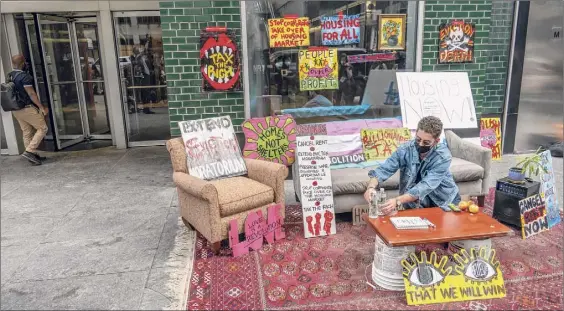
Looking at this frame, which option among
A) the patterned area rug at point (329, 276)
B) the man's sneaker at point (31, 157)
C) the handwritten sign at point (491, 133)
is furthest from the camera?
the man's sneaker at point (31, 157)

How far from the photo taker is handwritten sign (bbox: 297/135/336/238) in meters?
3.63

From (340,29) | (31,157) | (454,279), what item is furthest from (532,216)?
(31,157)

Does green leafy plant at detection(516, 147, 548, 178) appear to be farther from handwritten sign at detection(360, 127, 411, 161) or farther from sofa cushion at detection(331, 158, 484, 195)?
handwritten sign at detection(360, 127, 411, 161)

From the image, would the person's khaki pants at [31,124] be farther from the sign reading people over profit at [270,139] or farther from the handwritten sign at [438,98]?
the handwritten sign at [438,98]

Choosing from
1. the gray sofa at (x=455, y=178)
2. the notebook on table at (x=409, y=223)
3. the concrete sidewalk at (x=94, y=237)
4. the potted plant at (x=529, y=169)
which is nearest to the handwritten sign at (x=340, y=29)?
the gray sofa at (x=455, y=178)

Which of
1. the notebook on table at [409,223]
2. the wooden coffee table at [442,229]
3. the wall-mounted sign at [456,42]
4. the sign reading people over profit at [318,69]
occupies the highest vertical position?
the wall-mounted sign at [456,42]

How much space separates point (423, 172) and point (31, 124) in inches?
238

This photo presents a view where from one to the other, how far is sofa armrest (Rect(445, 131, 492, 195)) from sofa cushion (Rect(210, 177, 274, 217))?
2257 millimetres

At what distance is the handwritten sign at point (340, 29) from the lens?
4961 millimetres

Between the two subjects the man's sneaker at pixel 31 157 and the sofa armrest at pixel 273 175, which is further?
the man's sneaker at pixel 31 157

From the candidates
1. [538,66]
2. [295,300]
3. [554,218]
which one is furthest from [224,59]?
[538,66]

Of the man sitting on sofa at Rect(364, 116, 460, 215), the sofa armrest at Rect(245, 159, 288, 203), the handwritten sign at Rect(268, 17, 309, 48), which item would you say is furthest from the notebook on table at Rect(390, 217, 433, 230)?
the handwritten sign at Rect(268, 17, 309, 48)

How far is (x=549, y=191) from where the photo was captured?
3.71 metres

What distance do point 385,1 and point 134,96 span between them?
4.65 metres
